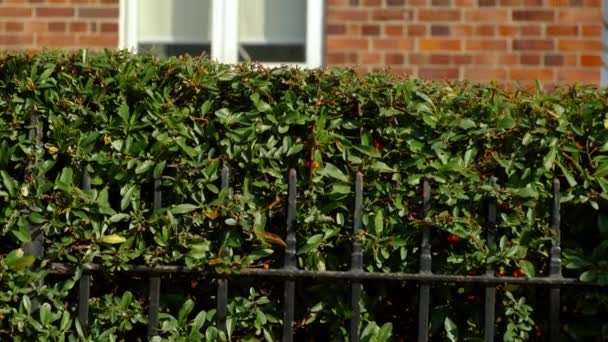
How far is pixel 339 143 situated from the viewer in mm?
3965

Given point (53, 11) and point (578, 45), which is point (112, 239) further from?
point (578, 45)

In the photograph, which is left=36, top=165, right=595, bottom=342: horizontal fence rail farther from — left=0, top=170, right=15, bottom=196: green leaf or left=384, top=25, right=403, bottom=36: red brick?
left=384, top=25, right=403, bottom=36: red brick

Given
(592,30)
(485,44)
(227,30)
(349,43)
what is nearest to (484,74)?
(485,44)

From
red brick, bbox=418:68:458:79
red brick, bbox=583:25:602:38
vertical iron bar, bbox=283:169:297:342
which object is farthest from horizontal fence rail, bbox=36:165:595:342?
red brick, bbox=583:25:602:38

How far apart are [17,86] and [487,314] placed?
2.02 metres

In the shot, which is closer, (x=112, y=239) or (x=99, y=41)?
(x=112, y=239)

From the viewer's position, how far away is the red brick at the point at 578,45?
5844 mm

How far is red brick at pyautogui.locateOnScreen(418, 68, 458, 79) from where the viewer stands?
586 centimetres

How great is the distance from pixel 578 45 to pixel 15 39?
3276 mm

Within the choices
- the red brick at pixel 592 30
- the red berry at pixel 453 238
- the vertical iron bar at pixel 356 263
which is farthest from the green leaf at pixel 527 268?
the red brick at pixel 592 30

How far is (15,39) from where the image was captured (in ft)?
19.9

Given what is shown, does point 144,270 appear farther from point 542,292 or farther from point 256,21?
point 256,21

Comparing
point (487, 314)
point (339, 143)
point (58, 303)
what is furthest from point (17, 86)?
point (487, 314)

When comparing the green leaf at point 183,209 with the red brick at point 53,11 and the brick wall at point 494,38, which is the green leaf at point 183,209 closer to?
the brick wall at point 494,38
